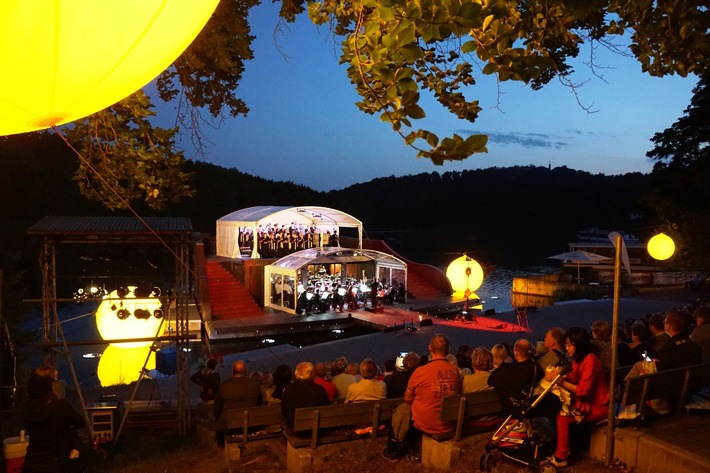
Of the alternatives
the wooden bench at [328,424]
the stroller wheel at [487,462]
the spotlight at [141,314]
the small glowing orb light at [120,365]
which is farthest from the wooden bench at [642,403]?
the small glowing orb light at [120,365]

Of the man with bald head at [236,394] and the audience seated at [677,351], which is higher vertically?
the audience seated at [677,351]

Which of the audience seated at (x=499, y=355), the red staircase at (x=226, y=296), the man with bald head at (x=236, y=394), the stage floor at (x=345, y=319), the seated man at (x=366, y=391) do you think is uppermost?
the audience seated at (x=499, y=355)

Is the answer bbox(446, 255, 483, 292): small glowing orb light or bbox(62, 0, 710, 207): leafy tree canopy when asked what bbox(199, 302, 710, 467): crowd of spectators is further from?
bbox(446, 255, 483, 292): small glowing orb light

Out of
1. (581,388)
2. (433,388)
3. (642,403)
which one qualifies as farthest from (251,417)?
(642,403)

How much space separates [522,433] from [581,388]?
0.52 metres

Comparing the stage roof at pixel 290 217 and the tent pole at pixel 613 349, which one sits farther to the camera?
the stage roof at pixel 290 217

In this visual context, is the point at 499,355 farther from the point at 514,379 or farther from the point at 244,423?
the point at 244,423

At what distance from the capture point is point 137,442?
7023 millimetres

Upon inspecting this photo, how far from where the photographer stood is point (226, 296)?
19.0m

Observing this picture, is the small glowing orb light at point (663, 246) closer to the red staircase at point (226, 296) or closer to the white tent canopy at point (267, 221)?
the red staircase at point (226, 296)

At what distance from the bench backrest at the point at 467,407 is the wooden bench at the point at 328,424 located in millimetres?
565

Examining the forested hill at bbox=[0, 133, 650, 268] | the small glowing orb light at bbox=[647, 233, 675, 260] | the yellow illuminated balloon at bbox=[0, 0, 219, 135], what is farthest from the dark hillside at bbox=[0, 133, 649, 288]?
the yellow illuminated balloon at bbox=[0, 0, 219, 135]

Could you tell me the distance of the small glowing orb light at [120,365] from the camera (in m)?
13.0

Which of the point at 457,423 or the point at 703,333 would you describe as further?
the point at 703,333
